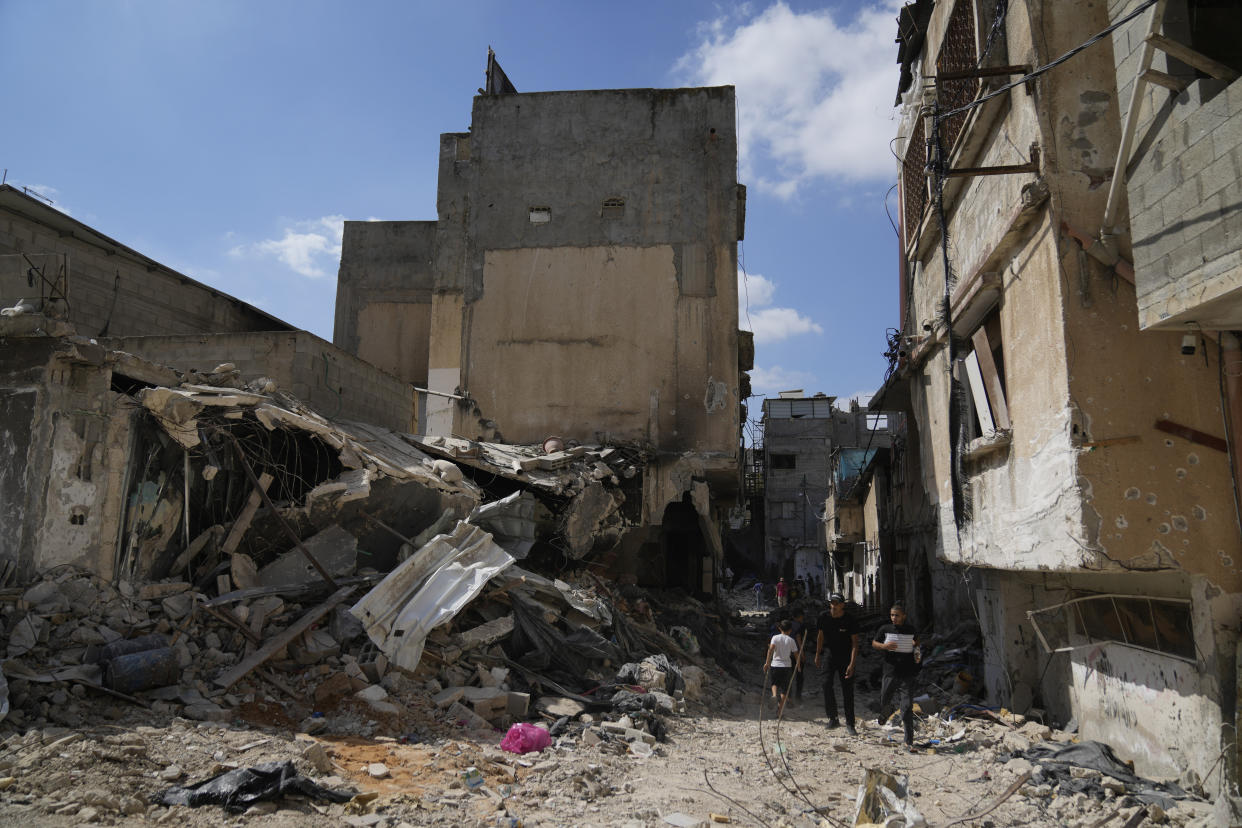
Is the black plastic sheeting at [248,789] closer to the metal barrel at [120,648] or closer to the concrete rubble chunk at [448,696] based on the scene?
the metal barrel at [120,648]

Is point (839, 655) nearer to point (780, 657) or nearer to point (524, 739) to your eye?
point (780, 657)

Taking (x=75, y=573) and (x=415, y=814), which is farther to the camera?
(x=75, y=573)

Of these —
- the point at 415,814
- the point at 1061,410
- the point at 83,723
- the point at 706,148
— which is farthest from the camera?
the point at 706,148

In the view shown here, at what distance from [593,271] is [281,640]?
1034cm

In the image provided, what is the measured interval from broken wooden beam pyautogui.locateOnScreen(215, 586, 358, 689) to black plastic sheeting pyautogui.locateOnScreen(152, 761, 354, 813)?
179cm

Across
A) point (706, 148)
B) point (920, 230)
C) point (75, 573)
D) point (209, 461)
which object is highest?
point (706, 148)

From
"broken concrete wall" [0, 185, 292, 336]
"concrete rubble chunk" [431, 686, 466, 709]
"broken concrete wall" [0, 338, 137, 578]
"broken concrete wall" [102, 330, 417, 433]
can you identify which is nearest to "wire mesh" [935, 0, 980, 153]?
"concrete rubble chunk" [431, 686, 466, 709]

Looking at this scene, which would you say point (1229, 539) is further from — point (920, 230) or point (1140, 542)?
point (920, 230)

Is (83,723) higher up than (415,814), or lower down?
higher up

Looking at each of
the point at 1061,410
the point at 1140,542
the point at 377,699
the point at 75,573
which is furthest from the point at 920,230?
the point at 75,573

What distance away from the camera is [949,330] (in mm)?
9648

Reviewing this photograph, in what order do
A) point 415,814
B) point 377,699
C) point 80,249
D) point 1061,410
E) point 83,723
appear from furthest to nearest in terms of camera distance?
point 80,249 < point 377,699 < point 1061,410 < point 83,723 < point 415,814

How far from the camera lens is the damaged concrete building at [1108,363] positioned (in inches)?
208

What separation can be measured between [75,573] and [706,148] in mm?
12787
